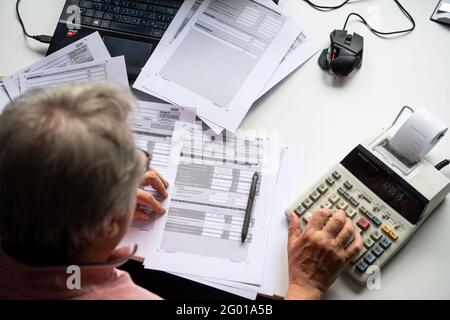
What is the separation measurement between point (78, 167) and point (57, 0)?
710mm

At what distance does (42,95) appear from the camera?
1.84 feet

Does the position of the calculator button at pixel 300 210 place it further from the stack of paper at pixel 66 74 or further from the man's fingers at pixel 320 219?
the stack of paper at pixel 66 74

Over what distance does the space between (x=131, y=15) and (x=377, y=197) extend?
2.14 feet

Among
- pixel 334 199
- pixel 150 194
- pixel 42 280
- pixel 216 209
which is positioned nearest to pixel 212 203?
pixel 216 209

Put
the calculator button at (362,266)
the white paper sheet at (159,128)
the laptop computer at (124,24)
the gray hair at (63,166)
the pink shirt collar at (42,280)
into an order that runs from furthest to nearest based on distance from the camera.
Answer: the laptop computer at (124,24), the white paper sheet at (159,128), the calculator button at (362,266), the pink shirt collar at (42,280), the gray hair at (63,166)

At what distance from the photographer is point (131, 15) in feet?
3.28

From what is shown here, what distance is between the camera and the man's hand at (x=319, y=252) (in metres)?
0.73

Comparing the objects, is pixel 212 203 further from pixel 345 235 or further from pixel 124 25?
pixel 124 25

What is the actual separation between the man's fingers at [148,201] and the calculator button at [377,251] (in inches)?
14.6

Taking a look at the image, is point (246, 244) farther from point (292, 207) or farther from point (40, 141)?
point (40, 141)

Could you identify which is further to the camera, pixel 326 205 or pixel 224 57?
pixel 224 57

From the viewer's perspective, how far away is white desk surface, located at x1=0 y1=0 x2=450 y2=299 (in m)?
0.76

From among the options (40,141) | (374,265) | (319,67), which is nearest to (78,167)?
(40,141)

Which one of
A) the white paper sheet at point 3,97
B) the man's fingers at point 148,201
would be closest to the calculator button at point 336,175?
the man's fingers at point 148,201
